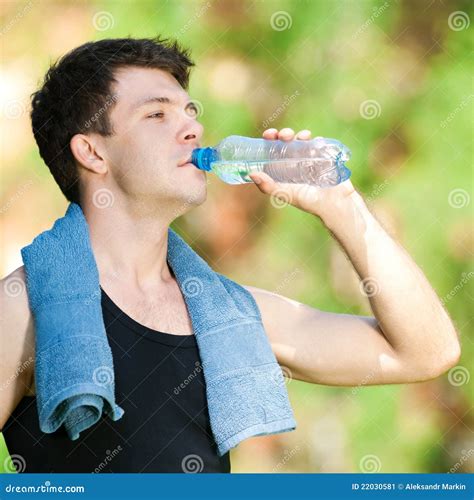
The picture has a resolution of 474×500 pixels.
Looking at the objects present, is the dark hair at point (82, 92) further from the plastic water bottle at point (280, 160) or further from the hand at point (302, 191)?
the hand at point (302, 191)

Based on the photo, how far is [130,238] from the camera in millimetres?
1866

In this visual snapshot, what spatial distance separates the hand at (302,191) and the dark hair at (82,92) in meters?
0.38

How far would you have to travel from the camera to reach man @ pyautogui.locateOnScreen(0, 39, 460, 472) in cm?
168

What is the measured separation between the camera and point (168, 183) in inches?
72.1

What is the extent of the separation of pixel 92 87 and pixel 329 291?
1.81m

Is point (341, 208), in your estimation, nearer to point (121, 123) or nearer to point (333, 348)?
point (333, 348)

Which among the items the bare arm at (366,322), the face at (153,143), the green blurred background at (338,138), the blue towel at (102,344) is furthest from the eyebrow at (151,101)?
the green blurred background at (338,138)

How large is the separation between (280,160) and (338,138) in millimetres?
1581

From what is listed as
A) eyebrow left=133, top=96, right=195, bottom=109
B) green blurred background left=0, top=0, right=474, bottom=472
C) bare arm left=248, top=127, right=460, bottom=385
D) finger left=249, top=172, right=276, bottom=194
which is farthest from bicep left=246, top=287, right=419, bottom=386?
green blurred background left=0, top=0, right=474, bottom=472

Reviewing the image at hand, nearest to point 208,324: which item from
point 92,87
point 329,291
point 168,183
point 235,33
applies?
point 168,183

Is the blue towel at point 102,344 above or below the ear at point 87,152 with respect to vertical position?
below

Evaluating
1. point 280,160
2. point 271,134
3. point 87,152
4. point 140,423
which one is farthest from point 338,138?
point 140,423

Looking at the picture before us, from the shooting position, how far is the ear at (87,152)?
6.35 feet

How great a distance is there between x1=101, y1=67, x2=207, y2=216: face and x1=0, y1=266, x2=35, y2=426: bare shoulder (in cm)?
31
